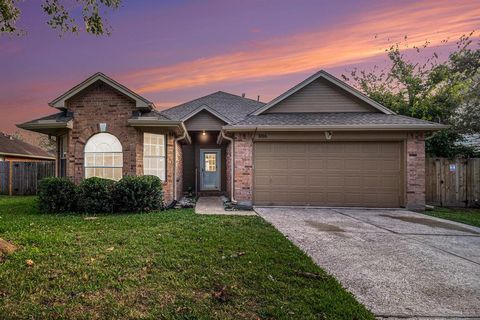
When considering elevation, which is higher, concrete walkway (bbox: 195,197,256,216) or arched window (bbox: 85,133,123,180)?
arched window (bbox: 85,133,123,180)

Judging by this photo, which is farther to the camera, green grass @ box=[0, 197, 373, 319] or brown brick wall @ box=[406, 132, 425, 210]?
brown brick wall @ box=[406, 132, 425, 210]

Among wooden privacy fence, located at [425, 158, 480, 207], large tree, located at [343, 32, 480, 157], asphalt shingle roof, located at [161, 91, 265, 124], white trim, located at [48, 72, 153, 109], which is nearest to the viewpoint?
white trim, located at [48, 72, 153, 109]

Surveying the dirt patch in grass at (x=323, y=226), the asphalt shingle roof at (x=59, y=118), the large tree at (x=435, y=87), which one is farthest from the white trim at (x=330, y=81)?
the asphalt shingle roof at (x=59, y=118)

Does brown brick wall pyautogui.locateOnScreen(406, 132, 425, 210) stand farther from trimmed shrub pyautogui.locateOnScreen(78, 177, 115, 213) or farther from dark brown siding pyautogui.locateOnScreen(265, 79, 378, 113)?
trimmed shrub pyautogui.locateOnScreen(78, 177, 115, 213)

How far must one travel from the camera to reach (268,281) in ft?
10.8

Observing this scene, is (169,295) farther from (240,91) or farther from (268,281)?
(240,91)

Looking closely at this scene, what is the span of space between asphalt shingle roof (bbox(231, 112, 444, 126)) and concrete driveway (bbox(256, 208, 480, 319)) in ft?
12.1

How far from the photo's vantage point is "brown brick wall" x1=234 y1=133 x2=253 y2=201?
970 cm

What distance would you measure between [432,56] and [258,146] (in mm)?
16120

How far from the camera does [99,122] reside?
9.10 metres

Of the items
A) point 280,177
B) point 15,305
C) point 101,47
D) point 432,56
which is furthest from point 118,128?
point 432,56

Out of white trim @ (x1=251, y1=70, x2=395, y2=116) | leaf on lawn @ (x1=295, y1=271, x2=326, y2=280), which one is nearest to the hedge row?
white trim @ (x1=251, y1=70, x2=395, y2=116)

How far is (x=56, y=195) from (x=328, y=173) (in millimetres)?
9597

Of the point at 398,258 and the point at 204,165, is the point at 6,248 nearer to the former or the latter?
the point at 398,258
